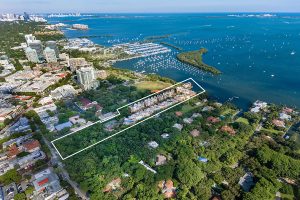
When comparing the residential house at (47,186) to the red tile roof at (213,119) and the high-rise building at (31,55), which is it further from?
the high-rise building at (31,55)

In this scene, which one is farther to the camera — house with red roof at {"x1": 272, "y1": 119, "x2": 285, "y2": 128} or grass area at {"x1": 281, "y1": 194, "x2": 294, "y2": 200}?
house with red roof at {"x1": 272, "y1": 119, "x2": 285, "y2": 128}

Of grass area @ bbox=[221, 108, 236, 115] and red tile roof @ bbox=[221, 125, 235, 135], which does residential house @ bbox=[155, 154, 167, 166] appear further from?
grass area @ bbox=[221, 108, 236, 115]

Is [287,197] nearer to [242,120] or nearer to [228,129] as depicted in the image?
[228,129]

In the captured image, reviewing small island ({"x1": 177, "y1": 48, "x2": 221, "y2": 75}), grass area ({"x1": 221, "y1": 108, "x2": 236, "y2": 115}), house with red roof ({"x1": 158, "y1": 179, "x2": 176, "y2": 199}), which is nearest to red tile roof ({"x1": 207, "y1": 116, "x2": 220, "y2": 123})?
grass area ({"x1": 221, "y1": 108, "x2": 236, "y2": 115})

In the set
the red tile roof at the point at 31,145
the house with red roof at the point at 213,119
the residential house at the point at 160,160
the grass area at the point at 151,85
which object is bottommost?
the residential house at the point at 160,160

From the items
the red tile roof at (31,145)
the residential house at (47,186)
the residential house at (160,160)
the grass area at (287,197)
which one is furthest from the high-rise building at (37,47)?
the grass area at (287,197)

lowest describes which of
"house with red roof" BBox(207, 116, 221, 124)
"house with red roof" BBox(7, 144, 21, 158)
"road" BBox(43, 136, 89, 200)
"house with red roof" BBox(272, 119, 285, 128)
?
"road" BBox(43, 136, 89, 200)

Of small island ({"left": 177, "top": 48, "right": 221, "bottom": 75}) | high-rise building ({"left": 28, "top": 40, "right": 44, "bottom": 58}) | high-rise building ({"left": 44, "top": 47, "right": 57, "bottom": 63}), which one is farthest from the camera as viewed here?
high-rise building ({"left": 28, "top": 40, "right": 44, "bottom": 58})
